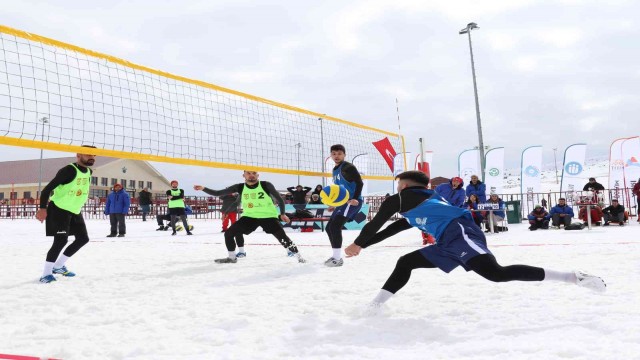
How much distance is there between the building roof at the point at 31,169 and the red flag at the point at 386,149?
3620cm

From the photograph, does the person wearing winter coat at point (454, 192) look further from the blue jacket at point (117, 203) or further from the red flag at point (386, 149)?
the blue jacket at point (117, 203)

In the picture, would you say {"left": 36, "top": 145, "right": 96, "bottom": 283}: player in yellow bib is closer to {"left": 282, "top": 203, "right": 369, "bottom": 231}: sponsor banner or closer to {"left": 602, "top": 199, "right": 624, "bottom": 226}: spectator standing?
{"left": 282, "top": 203, "right": 369, "bottom": 231}: sponsor banner

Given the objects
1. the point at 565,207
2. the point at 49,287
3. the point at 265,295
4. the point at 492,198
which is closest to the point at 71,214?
the point at 49,287

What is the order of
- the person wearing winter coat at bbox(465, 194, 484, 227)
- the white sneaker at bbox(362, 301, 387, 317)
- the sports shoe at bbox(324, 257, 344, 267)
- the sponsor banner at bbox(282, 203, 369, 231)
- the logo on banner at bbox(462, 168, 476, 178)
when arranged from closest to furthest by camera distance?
the white sneaker at bbox(362, 301, 387, 317) < the sports shoe at bbox(324, 257, 344, 267) < the person wearing winter coat at bbox(465, 194, 484, 227) < the sponsor banner at bbox(282, 203, 369, 231) < the logo on banner at bbox(462, 168, 476, 178)

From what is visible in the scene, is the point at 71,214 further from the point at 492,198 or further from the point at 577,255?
the point at 492,198

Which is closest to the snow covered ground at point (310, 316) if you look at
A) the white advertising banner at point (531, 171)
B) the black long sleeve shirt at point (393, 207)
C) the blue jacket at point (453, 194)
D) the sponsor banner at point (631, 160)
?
the black long sleeve shirt at point (393, 207)

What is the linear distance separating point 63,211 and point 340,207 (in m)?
3.15

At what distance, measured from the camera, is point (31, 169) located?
137ft

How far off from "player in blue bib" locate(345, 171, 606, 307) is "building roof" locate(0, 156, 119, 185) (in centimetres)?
4173

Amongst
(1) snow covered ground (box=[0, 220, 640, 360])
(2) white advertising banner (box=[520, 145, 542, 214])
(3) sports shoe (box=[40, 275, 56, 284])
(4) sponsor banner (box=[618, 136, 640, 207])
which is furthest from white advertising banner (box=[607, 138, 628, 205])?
(3) sports shoe (box=[40, 275, 56, 284])

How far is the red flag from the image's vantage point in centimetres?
1006

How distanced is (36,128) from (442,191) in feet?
22.9

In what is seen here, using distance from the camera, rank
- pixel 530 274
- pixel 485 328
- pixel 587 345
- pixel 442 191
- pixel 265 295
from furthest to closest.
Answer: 1. pixel 442 191
2. pixel 265 295
3. pixel 530 274
4. pixel 485 328
5. pixel 587 345

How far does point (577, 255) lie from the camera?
5805 millimetres
